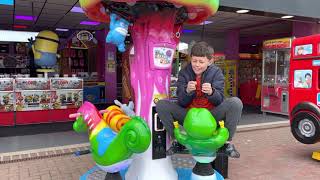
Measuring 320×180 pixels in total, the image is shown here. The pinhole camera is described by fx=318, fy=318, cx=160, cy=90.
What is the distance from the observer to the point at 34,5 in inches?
309

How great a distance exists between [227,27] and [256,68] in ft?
7.31

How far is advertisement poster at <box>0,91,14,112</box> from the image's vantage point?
6926 millimetres

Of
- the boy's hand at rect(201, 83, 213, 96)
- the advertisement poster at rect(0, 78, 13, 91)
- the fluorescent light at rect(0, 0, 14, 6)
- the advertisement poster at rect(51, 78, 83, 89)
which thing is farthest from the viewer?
the fluorescent light at rect(0, 0, 14, 6)

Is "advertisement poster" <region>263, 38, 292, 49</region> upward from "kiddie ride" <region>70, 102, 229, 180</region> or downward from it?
upward

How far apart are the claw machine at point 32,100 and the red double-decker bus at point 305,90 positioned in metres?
5.27

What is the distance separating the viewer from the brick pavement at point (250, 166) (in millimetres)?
4055

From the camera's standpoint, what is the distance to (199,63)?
285 centimetres

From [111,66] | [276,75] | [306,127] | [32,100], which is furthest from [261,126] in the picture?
[111,66]

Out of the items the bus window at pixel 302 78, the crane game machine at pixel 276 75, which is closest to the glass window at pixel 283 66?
the crane game machine at pixel 276 75

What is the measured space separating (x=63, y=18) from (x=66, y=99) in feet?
11.3

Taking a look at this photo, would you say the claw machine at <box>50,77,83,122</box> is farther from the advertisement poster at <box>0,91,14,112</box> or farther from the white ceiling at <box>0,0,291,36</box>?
the white ceiling at <box>0,0,291,36</box>

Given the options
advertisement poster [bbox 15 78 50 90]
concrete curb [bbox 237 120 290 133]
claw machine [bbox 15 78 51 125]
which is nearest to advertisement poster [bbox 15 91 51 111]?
claw machine [bbox 15 78 51 125]

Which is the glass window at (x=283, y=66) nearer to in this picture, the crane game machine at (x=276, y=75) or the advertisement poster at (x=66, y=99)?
the crane game machine at (x=276, y=75)

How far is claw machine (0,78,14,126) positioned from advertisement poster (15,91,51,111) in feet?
0.42
